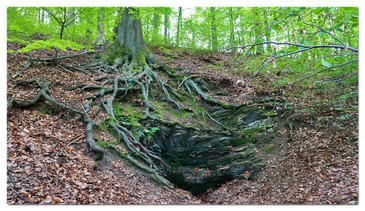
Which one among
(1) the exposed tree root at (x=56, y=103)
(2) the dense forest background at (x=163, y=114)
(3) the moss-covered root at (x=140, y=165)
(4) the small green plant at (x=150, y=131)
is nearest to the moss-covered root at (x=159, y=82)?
(2) the dense forest background at (x=163, y=114)

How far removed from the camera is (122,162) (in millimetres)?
5629

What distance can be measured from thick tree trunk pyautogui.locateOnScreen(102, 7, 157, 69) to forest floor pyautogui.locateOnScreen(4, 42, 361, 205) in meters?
2.84

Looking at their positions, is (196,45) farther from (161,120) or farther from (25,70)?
(25,70)

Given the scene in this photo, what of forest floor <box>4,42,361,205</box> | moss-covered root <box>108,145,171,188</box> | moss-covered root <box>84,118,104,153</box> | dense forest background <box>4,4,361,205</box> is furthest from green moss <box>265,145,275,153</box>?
moss-covered root <box>84,118,104,153</box>

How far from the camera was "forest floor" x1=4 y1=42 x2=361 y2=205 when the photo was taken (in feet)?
12.1

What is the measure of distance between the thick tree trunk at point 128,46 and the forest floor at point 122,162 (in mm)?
2842

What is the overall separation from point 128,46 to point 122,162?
737cm

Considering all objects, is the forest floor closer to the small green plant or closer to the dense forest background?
the dense forest background

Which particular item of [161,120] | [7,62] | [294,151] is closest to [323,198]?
[294,151]

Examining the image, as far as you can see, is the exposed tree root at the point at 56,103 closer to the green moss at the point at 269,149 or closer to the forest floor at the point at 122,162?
the forest floor at the point at 122,162

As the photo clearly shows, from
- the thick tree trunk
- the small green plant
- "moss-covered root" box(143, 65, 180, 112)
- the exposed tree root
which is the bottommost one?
the small green plant

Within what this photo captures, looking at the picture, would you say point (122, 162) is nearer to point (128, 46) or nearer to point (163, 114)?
point (163, 114)

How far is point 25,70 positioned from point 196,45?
11.8m

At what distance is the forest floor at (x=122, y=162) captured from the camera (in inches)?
145
